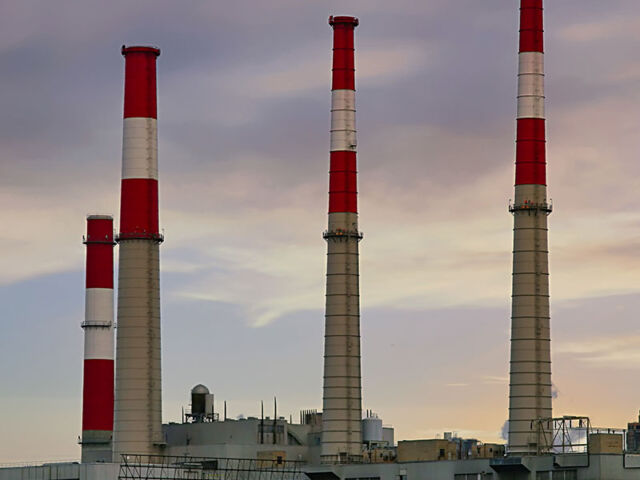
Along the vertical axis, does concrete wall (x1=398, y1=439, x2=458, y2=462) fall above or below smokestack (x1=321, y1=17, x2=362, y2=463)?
below

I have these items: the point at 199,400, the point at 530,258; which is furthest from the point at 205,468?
the point at 530,258

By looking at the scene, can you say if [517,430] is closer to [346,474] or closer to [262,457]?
[346,474]

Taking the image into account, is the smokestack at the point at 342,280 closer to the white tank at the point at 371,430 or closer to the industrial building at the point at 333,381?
the industrial building at the point at 333,381

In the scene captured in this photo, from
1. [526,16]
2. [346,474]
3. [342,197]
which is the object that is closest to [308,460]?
[346,474]

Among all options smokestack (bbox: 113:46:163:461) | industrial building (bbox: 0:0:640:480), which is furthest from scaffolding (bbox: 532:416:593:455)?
smokestack (bbox: 113:46:163:461)

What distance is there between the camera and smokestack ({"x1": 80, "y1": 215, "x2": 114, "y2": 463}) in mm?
112188

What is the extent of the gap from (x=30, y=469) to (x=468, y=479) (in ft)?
82.3

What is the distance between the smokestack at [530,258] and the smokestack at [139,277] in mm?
24375

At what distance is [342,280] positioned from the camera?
99.1 m

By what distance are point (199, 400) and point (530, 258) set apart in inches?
1160

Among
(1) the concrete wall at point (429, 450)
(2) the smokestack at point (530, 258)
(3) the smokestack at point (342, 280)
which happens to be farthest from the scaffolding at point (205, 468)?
(2) the smokestack at point (530, 258)

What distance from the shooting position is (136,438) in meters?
101

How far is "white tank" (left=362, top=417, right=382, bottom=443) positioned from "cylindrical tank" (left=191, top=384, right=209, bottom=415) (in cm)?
1207

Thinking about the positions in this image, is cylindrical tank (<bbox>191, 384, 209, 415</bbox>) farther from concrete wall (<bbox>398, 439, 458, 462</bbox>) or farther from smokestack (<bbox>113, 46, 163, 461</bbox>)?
concrete wall (<bbox>398, 439, 458, 462</bbox>)
